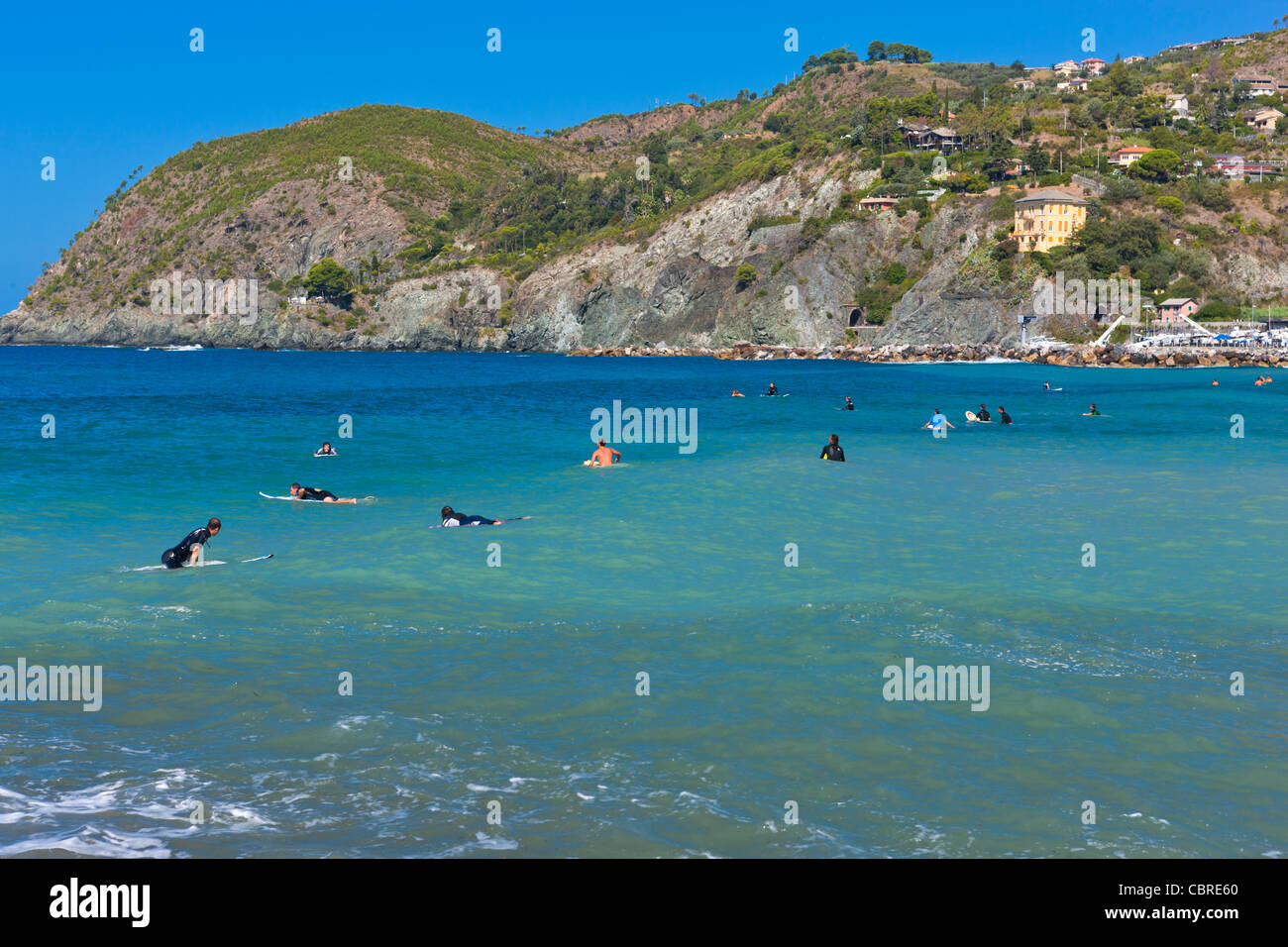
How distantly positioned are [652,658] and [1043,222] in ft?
411

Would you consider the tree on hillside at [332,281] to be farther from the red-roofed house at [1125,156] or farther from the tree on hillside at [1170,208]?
the tree on hillside at [1170,208]

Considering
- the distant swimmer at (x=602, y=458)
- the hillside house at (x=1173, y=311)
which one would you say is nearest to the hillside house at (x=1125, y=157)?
the hillside house at (x=1173, y=311)

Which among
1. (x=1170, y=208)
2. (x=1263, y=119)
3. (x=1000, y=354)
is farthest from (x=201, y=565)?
(x=1263, y=119)

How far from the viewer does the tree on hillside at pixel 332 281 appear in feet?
611

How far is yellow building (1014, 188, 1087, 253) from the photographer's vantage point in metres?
124

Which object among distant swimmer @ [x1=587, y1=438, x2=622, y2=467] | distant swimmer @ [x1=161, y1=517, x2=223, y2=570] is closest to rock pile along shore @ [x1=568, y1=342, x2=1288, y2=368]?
distant swimmer @ [x1=587, y1=438, x2=622, y2=467]

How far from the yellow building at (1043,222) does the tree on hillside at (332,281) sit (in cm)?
11748

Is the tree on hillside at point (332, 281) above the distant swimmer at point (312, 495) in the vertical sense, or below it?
above

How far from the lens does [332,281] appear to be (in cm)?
18662

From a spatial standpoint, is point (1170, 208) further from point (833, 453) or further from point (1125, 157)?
point (833, 453)
